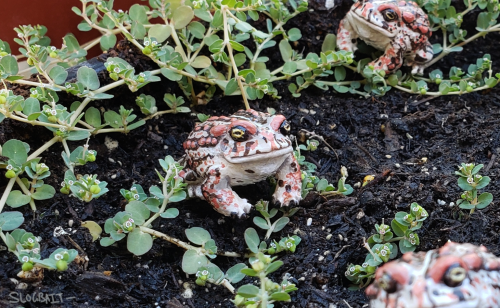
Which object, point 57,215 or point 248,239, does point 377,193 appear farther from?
point 57,215

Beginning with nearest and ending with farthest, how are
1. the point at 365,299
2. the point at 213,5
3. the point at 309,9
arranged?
the point at 365,299, the point at 213,5, the point at 309,9

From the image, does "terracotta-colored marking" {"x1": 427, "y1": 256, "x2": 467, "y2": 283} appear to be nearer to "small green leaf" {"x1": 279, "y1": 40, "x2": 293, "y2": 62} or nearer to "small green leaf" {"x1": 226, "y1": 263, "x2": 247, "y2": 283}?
"small green leaf" {"x1": 226, "y1": 263, "x2": 247, "y2": 283}

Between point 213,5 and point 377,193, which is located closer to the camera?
point 377,193

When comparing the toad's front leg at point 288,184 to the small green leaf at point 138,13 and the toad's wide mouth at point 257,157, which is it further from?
the small green leaf at point 138,13

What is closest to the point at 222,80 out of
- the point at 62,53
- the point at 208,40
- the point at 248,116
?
the point at 208,40

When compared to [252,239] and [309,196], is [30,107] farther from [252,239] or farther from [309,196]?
[309,196]

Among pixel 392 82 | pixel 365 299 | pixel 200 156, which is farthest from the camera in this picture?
pixel 392 82

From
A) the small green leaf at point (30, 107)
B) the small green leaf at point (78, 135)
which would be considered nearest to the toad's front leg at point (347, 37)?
the small green leaf at point (78, 135)

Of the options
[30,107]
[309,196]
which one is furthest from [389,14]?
[30,107]
